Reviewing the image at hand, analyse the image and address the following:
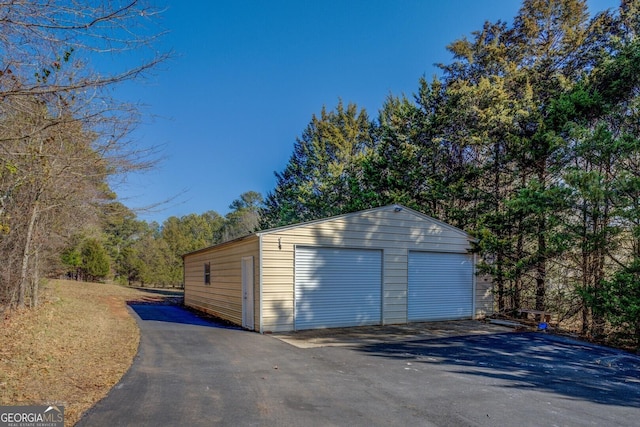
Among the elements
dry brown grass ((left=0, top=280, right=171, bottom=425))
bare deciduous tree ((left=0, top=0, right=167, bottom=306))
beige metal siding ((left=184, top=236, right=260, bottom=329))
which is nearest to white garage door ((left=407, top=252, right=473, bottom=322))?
beige metal siding ((left=184, top=236, right=260, bottom=329))

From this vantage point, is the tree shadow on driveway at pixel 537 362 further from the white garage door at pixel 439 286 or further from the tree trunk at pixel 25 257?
the tree trunk at pixel 25 257

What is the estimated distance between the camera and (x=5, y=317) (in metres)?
8.07

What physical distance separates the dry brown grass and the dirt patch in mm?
3349

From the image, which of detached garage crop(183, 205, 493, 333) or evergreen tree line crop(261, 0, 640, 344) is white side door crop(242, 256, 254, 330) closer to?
detached garage crop(183, 205, 493, 333)

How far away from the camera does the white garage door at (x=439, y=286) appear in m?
10.7

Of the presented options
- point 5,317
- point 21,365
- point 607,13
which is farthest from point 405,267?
point 607,13

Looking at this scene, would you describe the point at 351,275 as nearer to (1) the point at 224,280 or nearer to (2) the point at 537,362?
(1) the point at 224,280

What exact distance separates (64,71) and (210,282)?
936cm

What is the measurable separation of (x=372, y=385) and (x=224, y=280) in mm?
7542

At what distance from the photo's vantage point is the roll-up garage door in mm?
9344

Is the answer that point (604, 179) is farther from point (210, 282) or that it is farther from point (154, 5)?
point (210, 282)

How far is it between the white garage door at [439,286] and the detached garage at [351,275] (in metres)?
0.03

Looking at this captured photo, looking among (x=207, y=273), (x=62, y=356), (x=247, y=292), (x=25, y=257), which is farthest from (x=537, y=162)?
(x=25, y=257)

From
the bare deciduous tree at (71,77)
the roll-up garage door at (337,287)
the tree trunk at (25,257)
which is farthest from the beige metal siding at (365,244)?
the tree trunk at (25,257)
